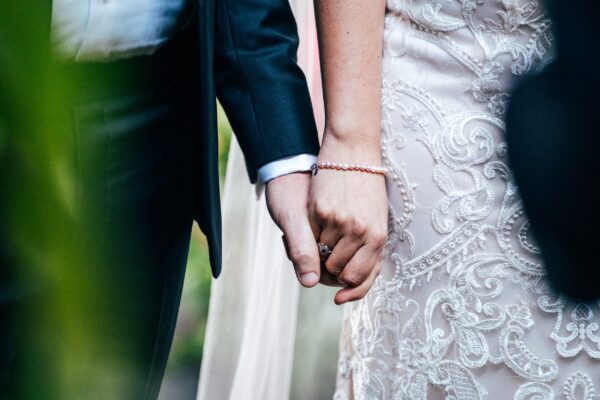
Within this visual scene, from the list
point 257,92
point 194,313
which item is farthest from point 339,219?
point 194,313

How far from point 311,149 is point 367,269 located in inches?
7.1

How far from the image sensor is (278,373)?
4.50ft

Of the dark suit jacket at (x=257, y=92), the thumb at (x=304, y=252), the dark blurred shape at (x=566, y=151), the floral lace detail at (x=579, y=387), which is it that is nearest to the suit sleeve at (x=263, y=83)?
the dark suit jacket at (x=257, y=92)

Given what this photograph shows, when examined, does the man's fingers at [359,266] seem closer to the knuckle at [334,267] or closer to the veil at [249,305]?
the knuckle at [334,267]

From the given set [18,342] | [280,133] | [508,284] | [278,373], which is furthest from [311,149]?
[18,342]

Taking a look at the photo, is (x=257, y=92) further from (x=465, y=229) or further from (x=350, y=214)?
(x=465, y=229)

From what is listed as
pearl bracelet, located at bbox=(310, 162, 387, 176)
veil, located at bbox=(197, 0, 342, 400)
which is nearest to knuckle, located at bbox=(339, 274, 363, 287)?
pearl bracelet, located at bbox=(310, 162, 387, 176)

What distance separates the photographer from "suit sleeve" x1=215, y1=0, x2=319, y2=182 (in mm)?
Result: 958

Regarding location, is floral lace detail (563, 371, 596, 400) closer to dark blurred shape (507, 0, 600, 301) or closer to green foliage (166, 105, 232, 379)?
dark blurred shape (507, 0, 600, 301)

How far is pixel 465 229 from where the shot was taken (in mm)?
880

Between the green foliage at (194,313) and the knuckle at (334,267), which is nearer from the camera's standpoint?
the knuckle at (334,267)

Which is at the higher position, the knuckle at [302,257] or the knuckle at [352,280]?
the knuckle at [302,257]

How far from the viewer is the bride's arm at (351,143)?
0.88 metres

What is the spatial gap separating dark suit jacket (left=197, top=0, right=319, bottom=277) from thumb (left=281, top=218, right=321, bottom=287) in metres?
0.11
